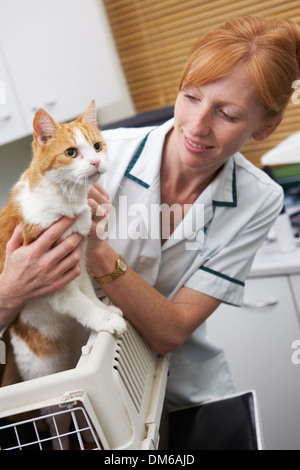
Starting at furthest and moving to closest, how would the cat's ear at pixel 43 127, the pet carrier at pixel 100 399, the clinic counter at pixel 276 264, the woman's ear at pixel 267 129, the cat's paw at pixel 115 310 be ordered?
the clinic counter at pixel 276 264, the woman's ear at pixel 267 129, the cat's paw at pixel 115 310, the cat's ear at pixel 43 127, the pet carrier at pixel 100 399

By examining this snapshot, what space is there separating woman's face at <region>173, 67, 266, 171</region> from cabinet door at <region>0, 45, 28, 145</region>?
42.4 inches

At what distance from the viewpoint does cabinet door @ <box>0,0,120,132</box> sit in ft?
5.73

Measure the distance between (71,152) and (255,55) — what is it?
403 mm

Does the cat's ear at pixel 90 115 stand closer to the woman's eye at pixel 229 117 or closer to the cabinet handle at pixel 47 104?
the woman's eye at pixel 229 117

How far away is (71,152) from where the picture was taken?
710 mm

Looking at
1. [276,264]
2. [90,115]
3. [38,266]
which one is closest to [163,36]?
[276,264]

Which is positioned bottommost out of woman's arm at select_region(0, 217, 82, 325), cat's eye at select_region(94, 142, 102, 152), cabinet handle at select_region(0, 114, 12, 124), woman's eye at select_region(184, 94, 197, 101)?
woman's arm at select_region(0, 217, 82, 325)

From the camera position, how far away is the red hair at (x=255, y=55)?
0.83m

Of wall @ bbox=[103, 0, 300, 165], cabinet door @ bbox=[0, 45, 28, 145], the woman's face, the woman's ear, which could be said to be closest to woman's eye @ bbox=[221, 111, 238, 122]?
the woman's face

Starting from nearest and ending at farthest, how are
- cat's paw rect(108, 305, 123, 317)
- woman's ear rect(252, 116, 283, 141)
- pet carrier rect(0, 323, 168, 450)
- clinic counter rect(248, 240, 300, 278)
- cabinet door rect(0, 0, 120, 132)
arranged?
pet carrier rect(0, 323, 168, 450)
cat's paw rect(108, 305, 123, 317)
woman's ear rect(252, 116, 283, 141)
clinic counter rect(248, 240, 300, 278)
cabinet door rect(0, 0, 120, 132)

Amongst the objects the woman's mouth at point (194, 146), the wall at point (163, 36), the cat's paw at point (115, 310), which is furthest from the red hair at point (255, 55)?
the wall at point (163, 36)

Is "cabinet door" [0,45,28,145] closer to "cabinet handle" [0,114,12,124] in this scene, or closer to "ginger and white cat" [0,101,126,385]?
"cabinet handle" [0,114,12,124]

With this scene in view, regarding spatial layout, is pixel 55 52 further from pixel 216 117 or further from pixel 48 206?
pixel 48 206

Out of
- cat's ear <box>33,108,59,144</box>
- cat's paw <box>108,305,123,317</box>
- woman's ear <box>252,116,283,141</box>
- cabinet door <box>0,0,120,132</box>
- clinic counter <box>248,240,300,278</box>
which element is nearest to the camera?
cat's ear <box>33,108,59,144</box>
